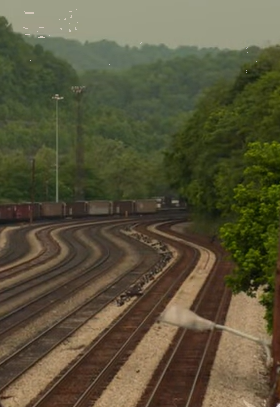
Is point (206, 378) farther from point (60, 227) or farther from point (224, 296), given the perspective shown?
point (60, 227)

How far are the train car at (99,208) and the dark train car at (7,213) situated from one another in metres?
16.1

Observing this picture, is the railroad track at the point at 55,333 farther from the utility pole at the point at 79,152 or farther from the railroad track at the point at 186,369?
the utility pole at the point at 79,152

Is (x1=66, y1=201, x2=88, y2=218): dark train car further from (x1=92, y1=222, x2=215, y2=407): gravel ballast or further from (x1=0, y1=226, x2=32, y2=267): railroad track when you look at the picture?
(x1=92, y1=222, x2=215, y2=407): gravel ballast

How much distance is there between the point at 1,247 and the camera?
7444 centimetres

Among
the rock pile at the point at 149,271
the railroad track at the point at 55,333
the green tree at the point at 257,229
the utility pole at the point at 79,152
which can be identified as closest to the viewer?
the green tree at the point at 257,229

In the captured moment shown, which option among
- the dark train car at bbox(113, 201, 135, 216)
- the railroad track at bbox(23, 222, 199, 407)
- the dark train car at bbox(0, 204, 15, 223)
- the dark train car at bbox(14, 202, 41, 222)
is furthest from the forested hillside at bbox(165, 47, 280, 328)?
the dark train car at bbox(113, 201, 135, 216)

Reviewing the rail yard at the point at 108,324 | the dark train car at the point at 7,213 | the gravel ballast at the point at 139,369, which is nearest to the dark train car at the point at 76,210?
the dark train car at the point at 7,213

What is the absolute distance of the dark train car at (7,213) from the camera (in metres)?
106

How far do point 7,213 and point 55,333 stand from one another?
245 ft

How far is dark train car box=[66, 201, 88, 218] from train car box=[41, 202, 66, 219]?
124cm

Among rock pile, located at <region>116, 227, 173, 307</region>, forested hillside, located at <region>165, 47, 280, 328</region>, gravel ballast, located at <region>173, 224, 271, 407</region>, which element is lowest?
gravel ballast, located at <region>173, 224, 271, 407</region>

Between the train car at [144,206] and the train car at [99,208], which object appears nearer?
the train car at [99,208]

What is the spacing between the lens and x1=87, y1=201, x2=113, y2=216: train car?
403 ft

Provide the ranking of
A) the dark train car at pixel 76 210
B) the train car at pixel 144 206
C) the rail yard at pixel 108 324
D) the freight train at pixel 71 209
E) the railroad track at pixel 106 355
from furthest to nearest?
the train car at pixel 144 206 → the dark train car at pixel 76 210 → the freight train at pixel 71 209 → the rail yard at pixel 108 324 → the railroad track at pixel 106 355
